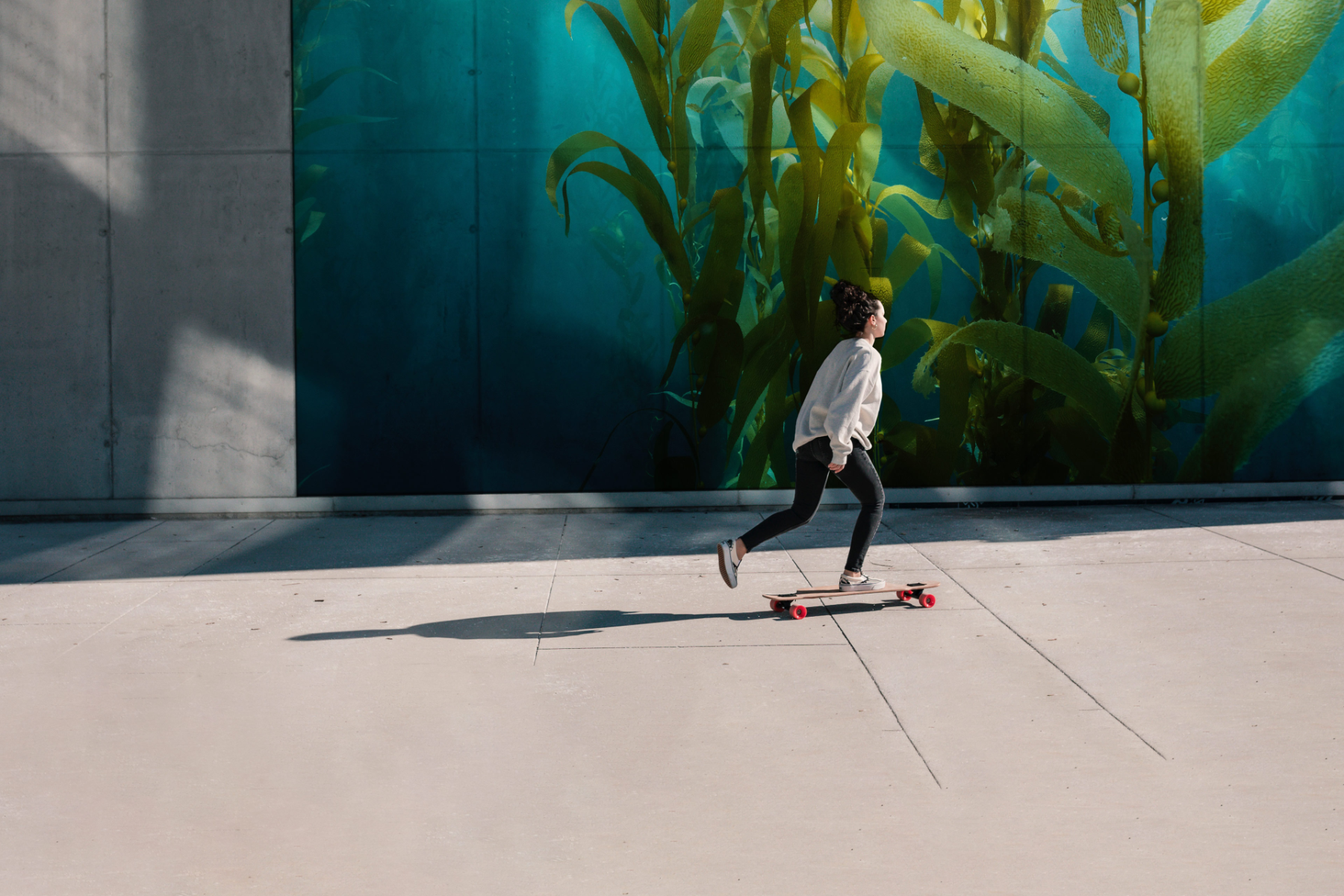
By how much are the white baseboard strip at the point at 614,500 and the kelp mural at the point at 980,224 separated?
153 millimetres

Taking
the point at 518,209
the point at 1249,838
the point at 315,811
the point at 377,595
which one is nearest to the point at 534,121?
the point at 518,209

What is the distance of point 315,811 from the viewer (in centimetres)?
392

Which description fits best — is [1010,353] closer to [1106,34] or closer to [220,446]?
[1106,34]

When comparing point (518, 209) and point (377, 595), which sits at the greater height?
point (518, 209)

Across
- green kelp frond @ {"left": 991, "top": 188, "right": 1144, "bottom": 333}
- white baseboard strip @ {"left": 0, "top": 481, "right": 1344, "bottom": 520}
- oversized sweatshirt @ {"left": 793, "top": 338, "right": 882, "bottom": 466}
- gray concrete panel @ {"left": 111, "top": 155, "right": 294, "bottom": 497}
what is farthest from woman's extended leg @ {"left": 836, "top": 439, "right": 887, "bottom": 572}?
gray concrete panel @ {"left": 111, "top": 155, "right": 294, "bottom": 497}

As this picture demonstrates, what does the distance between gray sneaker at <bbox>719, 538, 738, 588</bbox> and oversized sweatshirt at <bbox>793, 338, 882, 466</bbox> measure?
2.29ft

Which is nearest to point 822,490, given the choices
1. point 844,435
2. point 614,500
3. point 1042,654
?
point 844,435

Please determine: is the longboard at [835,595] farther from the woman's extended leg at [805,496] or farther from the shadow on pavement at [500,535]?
the shadow on pavement at [500,535]

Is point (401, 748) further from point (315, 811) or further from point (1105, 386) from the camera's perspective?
point (1105, 386)

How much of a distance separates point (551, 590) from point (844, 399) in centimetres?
217

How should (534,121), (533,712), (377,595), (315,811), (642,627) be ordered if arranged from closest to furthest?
(315,811) → (533,712) → (642,627) → (377,595) → (534,121)

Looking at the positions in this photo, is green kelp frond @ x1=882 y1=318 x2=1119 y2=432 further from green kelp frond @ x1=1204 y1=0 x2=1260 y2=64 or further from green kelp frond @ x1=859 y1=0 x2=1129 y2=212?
green kelp frond @ x1=1204 y1=0 x2=1260 y2=64

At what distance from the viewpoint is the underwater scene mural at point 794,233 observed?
401 inches

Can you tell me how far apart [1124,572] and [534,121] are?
598 centimetres
